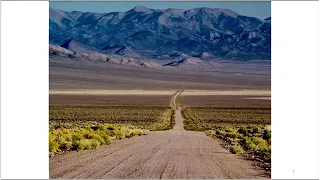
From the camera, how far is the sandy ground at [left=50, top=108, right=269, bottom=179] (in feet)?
34.5

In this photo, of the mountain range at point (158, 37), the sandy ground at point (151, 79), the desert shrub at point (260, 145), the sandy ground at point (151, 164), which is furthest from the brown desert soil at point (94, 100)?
the sandy ground at point (151, 164)

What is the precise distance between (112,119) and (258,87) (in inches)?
1116

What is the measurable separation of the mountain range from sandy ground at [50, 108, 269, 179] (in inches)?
690

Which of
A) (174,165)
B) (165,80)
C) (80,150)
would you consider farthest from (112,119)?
(165,80)

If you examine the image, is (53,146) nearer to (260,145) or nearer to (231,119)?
(260,145)

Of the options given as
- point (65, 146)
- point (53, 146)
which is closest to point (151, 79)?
point (65, 146)

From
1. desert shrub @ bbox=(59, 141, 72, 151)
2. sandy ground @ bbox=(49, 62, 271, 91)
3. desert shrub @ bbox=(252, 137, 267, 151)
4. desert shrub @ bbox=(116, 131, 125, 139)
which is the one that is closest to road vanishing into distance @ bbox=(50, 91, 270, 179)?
desert shrub @ bbox=(59, 141, 72, 151)

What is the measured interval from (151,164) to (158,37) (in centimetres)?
7335

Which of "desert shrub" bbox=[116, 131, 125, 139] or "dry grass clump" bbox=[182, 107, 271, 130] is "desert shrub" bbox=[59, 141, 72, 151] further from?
"dry grass clump" bbox=[182, 107, 271, 130]

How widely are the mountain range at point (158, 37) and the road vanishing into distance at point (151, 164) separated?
691 inches

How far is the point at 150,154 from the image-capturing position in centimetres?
1343

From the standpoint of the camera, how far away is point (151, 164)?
11.7 meters
